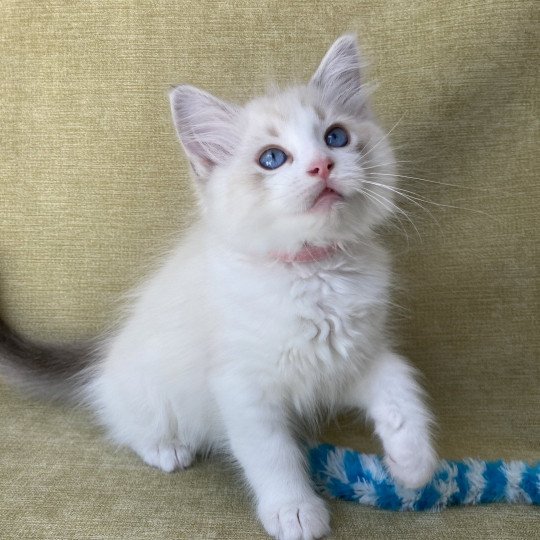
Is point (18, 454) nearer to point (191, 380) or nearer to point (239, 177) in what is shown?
point (191, 380)

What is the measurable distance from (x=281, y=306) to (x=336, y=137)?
37 centimetres

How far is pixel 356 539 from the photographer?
3.76 feet

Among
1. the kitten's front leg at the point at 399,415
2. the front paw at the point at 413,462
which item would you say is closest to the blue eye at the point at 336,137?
the kitten's front leg at the point at 399,415

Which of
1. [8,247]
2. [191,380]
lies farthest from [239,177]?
[8,247]

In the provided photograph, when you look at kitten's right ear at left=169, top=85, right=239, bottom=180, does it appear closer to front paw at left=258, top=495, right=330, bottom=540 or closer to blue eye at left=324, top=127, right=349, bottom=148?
blue eye at left=324, top=127, right=349, bottom=148

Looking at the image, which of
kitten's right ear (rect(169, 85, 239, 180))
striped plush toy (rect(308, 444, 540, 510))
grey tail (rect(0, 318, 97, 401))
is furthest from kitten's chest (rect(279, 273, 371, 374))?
grey tail (rect(0, 318, 97, 401))

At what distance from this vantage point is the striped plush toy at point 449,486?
1239 millimetres

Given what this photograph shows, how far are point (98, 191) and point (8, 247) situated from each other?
1.08 feet

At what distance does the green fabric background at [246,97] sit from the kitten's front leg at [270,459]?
589 mm

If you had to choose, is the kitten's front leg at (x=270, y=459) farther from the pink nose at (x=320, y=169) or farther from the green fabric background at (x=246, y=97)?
the green fabric background at (x=246, y=97)

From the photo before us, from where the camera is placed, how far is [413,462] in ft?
3.97

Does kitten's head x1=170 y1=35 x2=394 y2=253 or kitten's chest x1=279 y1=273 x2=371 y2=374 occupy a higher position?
kitten's head x1=170 y1=35 x2=394 y2=253

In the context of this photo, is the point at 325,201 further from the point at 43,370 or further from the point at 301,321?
the point at 43,370

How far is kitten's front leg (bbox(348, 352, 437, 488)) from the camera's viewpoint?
1.21 m
